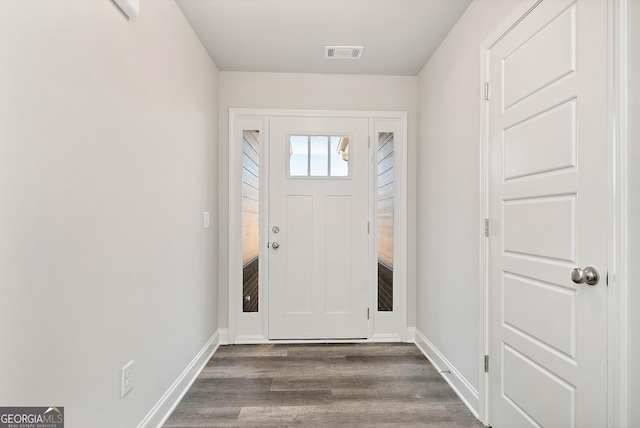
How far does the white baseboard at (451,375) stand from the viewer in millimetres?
1821

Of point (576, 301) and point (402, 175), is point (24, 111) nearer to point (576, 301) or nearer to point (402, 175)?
point (576, 301)

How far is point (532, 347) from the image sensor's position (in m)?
1.39

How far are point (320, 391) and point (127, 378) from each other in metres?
1.15

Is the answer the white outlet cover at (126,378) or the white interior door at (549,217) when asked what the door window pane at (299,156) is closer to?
the white interior door at (549,217)

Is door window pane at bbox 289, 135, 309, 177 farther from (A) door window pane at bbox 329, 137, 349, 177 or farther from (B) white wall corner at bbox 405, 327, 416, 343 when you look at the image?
(B) white wall corner at bbox 405, 327, 416, 343

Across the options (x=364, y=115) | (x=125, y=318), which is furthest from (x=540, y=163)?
(x=125, y=318)

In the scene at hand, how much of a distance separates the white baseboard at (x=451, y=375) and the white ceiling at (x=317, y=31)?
2.31 m

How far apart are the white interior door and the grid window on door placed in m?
1.38

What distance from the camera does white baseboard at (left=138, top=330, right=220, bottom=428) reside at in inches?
63.8

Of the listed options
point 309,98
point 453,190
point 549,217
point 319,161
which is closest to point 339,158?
point 319,161

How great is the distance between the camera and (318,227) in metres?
2.83

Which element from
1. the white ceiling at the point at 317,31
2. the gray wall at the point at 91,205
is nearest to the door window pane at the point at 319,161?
the white ceiling at the point at 317,31

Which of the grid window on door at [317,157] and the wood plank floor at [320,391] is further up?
the grid window on door at [317,157]

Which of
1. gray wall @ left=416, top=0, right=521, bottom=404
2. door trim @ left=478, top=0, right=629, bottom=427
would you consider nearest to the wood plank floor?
gray wall @ left=416, top=0, right=521, bottom=404
